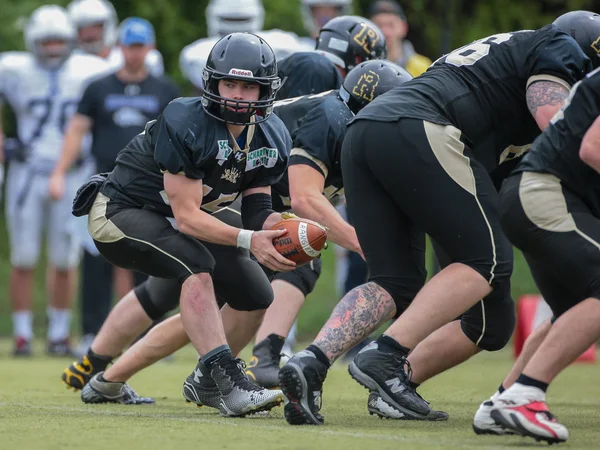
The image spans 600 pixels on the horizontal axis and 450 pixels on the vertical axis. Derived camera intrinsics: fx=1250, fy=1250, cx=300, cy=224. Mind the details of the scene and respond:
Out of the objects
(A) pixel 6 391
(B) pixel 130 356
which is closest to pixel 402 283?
(B) pixel 130 356

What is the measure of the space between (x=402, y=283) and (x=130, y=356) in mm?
1428

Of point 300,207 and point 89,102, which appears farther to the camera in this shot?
point 89,102

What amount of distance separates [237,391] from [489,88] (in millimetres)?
1584

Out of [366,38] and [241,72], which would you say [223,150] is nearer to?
[241,72]

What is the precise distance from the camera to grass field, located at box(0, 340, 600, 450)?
4227mm

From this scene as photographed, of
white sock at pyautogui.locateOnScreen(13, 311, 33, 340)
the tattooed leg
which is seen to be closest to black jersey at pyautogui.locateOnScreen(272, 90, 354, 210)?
the tattooed leg

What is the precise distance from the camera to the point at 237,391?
5.09 metres

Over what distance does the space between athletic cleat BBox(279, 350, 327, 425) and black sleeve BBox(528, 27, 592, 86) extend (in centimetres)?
137

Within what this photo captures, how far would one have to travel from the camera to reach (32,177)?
32.0 ft

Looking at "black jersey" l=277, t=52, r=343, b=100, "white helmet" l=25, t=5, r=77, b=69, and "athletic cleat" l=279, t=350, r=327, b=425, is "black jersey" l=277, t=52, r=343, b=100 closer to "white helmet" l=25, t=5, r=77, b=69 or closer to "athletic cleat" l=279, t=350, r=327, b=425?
"athletic cleat" l=279, t=350, r=327, b=425

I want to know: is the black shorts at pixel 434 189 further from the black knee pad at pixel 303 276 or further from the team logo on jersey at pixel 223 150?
the black knee pad at pixel 303 276

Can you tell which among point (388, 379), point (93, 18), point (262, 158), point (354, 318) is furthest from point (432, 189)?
point (93, 18)

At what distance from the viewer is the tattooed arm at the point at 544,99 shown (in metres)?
4.68

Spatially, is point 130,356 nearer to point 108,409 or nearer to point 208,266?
point 108,409
